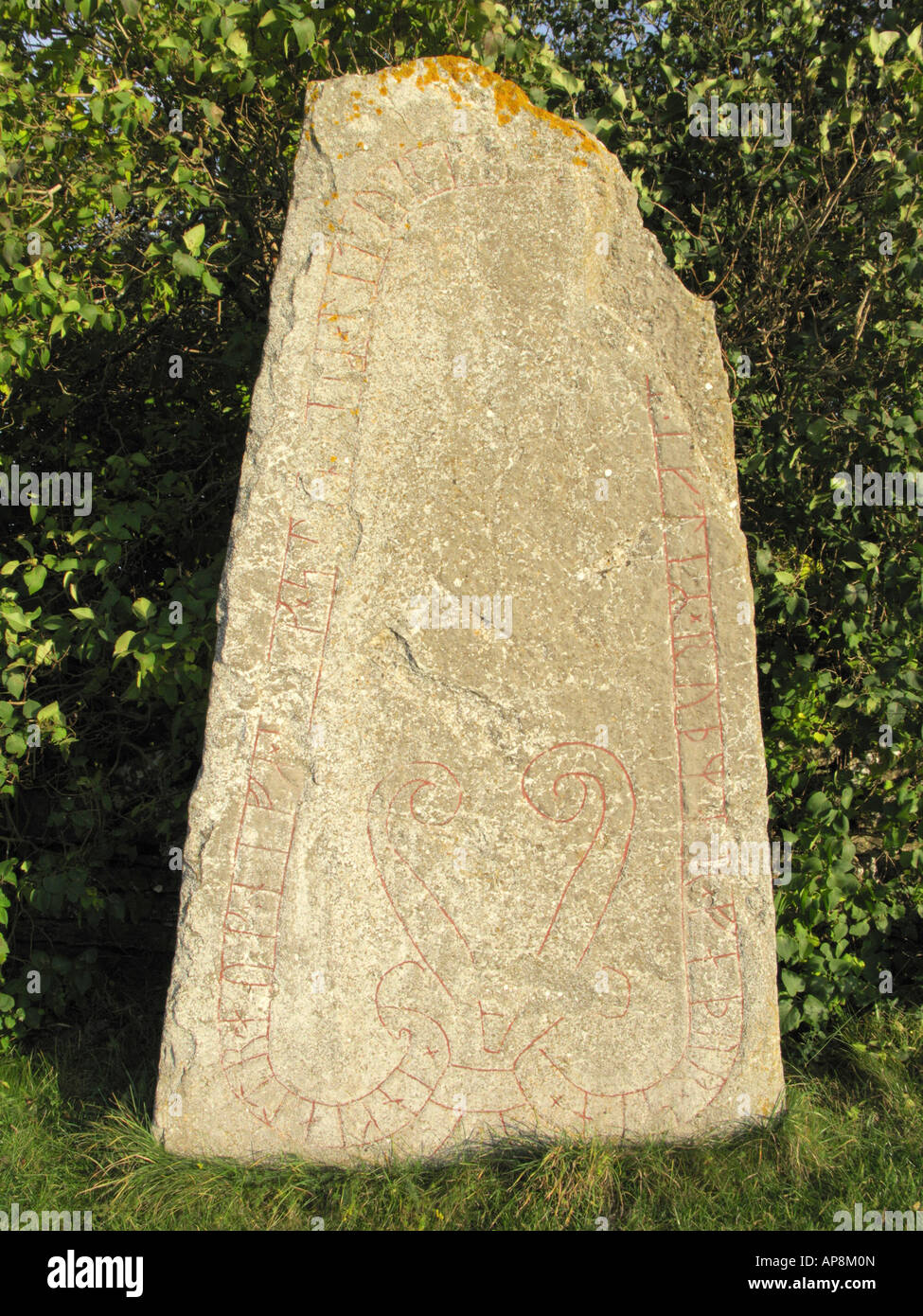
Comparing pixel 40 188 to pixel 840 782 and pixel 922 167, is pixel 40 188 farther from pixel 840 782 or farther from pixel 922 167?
pixel 840 782

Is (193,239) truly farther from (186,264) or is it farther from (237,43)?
(237,43)

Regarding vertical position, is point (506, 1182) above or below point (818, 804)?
below

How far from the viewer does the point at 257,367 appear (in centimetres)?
344

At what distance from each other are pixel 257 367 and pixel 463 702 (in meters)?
1.56

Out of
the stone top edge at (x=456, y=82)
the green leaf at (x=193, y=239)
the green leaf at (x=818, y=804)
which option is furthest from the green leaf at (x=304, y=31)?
the green leaf at (x=818, y=804)

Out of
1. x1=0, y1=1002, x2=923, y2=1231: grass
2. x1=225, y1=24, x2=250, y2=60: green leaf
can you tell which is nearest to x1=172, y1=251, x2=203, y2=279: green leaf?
x1=225, y1=24, x2=250, y2=60: green leaf

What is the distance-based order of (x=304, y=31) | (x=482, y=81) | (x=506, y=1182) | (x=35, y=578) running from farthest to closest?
(x=35, y=578) < (x=304, y=31) < (x=482, y=81) < (x=506, y=1182)

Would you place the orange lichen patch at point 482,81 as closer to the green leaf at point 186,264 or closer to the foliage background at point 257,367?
the foliage background at point 257,367

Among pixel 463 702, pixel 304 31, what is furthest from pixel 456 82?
pixel 463 702

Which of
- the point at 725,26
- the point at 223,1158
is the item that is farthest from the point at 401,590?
the point at 725,26

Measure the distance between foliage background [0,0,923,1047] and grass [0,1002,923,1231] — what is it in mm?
512

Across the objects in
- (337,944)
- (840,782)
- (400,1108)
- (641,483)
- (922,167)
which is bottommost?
(400,1108)

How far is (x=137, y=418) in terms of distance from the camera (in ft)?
12.0

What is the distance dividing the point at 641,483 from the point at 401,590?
0.66 m
